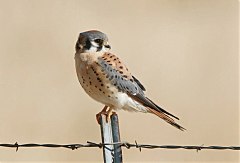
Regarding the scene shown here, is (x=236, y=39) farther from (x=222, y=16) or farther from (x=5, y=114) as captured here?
(x=5, y=114)

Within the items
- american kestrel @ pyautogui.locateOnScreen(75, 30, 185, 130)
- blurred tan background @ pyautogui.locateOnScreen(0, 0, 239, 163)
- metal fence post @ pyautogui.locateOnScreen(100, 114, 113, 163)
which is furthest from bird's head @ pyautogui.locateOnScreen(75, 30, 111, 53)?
blurred tan background @ pyautogui.locateOnScreen(0, 0, 239, 163)

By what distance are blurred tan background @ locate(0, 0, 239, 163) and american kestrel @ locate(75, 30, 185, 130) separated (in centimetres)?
266

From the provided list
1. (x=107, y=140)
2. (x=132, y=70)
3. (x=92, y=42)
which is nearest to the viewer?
(x=107, y=140)

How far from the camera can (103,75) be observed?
7.22m

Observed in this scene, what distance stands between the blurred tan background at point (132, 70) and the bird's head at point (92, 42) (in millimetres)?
2752

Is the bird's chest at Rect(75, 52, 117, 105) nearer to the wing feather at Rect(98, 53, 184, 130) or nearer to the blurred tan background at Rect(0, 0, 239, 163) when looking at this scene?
the wing feather at Rect(98, 53, 184, 130)

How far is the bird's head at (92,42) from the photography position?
717 centimetres

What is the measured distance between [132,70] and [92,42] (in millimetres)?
3661

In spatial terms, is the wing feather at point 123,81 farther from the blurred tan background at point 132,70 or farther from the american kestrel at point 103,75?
the blurred tan background at point 132,70

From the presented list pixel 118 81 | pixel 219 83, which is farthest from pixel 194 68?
pixel 118 81

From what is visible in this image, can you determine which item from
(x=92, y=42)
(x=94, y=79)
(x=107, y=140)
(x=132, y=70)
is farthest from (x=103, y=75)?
(x=132, y=70)

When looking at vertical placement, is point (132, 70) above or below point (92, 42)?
above

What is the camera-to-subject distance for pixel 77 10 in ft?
37.0

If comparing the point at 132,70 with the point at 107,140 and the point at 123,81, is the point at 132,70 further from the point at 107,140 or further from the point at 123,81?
the point at 107,140
